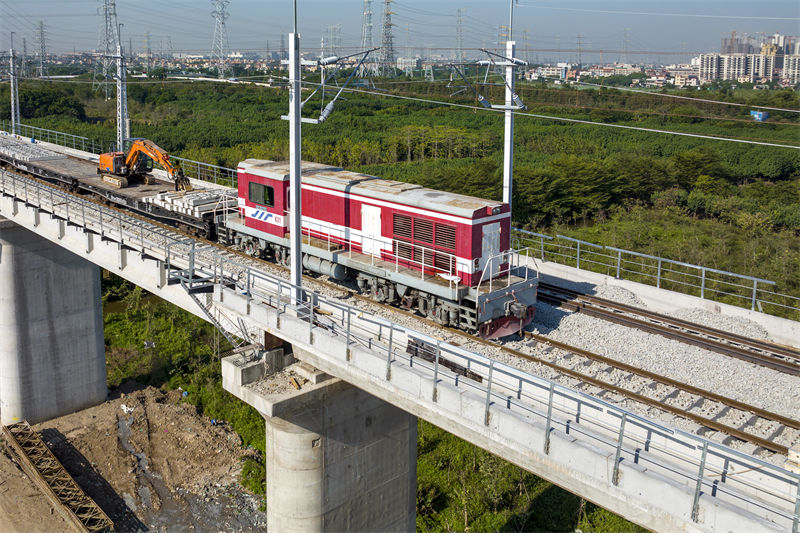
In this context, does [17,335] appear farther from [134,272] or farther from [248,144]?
[248,144]

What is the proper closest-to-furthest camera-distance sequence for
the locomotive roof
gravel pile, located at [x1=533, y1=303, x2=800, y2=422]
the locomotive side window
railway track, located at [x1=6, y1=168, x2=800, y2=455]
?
railway track, located at [x1=6, y1=168, x2=800, y2=455] < gravel pile, located at [x1=533, y1=303, x2=800, y2=422] < the locomotive roof < the locomotive side window

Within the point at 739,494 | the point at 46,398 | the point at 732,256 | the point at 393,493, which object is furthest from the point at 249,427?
the point at 732,256

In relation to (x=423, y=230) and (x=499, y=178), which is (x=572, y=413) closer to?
(x=423, y=230)

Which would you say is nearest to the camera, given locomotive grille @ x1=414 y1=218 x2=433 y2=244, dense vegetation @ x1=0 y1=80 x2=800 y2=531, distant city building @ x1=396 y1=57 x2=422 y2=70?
locomotive grille @ x1=414 y1=218 x2=433 y2=244

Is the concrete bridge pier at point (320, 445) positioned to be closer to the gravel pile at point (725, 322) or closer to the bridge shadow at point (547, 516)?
the bridge shadow at point (547, 516)

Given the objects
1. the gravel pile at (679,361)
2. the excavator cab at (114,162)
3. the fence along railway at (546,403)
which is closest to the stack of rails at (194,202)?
the fence along railway at (546,403)

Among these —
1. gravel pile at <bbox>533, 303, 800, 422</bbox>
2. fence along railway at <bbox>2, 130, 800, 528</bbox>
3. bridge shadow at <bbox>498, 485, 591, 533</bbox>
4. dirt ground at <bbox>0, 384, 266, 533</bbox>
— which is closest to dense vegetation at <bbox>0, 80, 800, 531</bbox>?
bridge shadow at <bbox>498, 485, 591, 533</bbox>

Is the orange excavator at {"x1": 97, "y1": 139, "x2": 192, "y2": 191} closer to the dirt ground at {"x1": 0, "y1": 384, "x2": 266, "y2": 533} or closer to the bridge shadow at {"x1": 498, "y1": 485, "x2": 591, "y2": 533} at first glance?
the dirt ground at {"x1": 0, "y1": 384, "x2": 266, "y2": 533}
